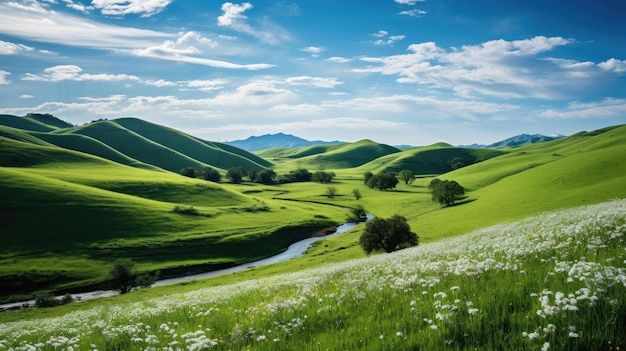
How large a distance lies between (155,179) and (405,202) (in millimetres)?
102556

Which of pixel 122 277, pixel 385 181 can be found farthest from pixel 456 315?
pixel 385 181

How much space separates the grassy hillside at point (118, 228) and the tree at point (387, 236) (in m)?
38.6

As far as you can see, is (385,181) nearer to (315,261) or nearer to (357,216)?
(357,216)

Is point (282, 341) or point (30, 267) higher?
point (282, 341)

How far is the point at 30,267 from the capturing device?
7094cm

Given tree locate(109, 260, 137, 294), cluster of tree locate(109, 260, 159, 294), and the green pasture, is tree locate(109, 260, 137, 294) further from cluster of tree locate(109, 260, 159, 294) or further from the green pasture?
the green pasture

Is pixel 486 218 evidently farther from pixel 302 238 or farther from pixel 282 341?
pixel 282 341

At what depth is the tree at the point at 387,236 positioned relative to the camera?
2315 inches

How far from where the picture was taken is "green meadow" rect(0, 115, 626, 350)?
617 centimetres

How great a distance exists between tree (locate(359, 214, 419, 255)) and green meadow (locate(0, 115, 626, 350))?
17.1ft

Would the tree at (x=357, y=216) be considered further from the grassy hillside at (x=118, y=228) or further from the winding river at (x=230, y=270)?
the winding river at (x=230, y=270)

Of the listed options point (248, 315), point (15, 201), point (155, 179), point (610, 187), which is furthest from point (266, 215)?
point (248, 315)

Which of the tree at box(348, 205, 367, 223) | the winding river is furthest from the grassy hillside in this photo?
the tree at box(348, 205, 367, 223)

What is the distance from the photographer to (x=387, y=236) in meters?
59.0
